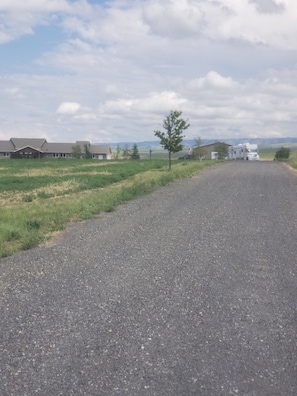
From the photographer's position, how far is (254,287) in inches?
249

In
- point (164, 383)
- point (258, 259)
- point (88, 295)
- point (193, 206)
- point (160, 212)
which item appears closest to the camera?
point (164, 383)

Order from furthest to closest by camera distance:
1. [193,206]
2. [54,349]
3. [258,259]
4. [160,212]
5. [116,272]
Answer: [193,206] → [160,212] → [258,259] → [116,272] → [54,349]

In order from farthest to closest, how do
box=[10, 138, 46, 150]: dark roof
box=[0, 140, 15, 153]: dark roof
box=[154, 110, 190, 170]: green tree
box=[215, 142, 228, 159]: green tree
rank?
box=[10, 138, 46, 150]: dark roof, box=[0, 140, 15, 153]: dark roof, box=[215, 142, 228, 159]: green tree, box=[154, 110, 190, 170]: green tree

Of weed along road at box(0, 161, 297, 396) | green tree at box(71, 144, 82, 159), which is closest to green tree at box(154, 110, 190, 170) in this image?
weed along road at box(0, 161, 297, 396)

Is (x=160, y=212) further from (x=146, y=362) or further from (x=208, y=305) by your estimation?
(x=146, y=362)

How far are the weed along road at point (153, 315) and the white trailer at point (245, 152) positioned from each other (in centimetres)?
6389

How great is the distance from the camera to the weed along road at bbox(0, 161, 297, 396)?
384cm

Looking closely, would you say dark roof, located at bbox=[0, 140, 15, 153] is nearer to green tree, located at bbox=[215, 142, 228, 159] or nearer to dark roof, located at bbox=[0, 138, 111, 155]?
dark roof, located at bbox=[0, 138, 111, 155]

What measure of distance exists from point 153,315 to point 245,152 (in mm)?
73639

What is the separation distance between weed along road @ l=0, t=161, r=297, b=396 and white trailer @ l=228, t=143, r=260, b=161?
6389cm

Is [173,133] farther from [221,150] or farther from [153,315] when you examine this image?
[221,150]

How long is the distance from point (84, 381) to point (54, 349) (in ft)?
2.31

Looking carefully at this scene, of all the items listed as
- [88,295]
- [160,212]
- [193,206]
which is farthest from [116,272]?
[193,206]

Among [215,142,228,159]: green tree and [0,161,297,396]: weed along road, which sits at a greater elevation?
[215,142,228,159]: green tree
